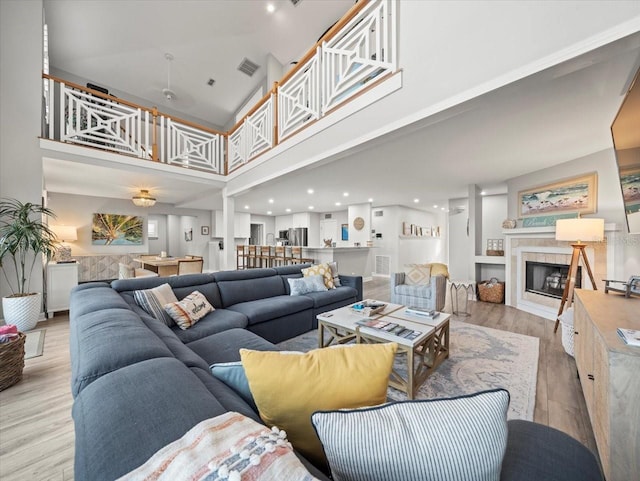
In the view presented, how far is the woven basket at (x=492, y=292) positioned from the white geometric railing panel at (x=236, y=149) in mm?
5188

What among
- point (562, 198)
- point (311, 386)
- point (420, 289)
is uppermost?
point (562, 198)

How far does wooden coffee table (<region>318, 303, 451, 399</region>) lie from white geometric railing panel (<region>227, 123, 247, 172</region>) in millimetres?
3782

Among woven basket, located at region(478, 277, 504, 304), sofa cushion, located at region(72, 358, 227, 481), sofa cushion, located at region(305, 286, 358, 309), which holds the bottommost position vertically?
woven basket, located at region(478, 277, 504, 304)

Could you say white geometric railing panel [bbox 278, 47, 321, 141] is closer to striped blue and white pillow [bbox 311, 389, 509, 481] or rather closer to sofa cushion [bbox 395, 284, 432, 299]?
sofa cushion [bbox 395, 284, 432, 299]

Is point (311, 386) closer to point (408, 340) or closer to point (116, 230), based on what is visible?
point (408, 340)

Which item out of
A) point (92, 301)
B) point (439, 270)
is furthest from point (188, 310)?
point (439, 270)

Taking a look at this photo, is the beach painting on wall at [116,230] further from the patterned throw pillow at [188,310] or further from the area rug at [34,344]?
the patterned throw pillow at [188,310]

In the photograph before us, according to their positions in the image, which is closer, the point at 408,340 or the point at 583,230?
the point at 408,340

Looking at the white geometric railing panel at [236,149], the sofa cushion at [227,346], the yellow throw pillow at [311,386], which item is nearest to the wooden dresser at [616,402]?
the yellow throw pillow at [311,386]

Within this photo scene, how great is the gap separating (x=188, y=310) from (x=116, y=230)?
6.46 metres

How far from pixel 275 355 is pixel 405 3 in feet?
9.26

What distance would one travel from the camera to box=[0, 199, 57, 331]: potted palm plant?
126 inches

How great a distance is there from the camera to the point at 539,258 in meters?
4.18

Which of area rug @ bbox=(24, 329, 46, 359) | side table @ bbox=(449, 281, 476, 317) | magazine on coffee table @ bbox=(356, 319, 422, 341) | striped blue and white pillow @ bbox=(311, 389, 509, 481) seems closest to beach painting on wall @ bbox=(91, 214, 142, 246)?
area rug @ bbox=(24, 329, 46, 359)
